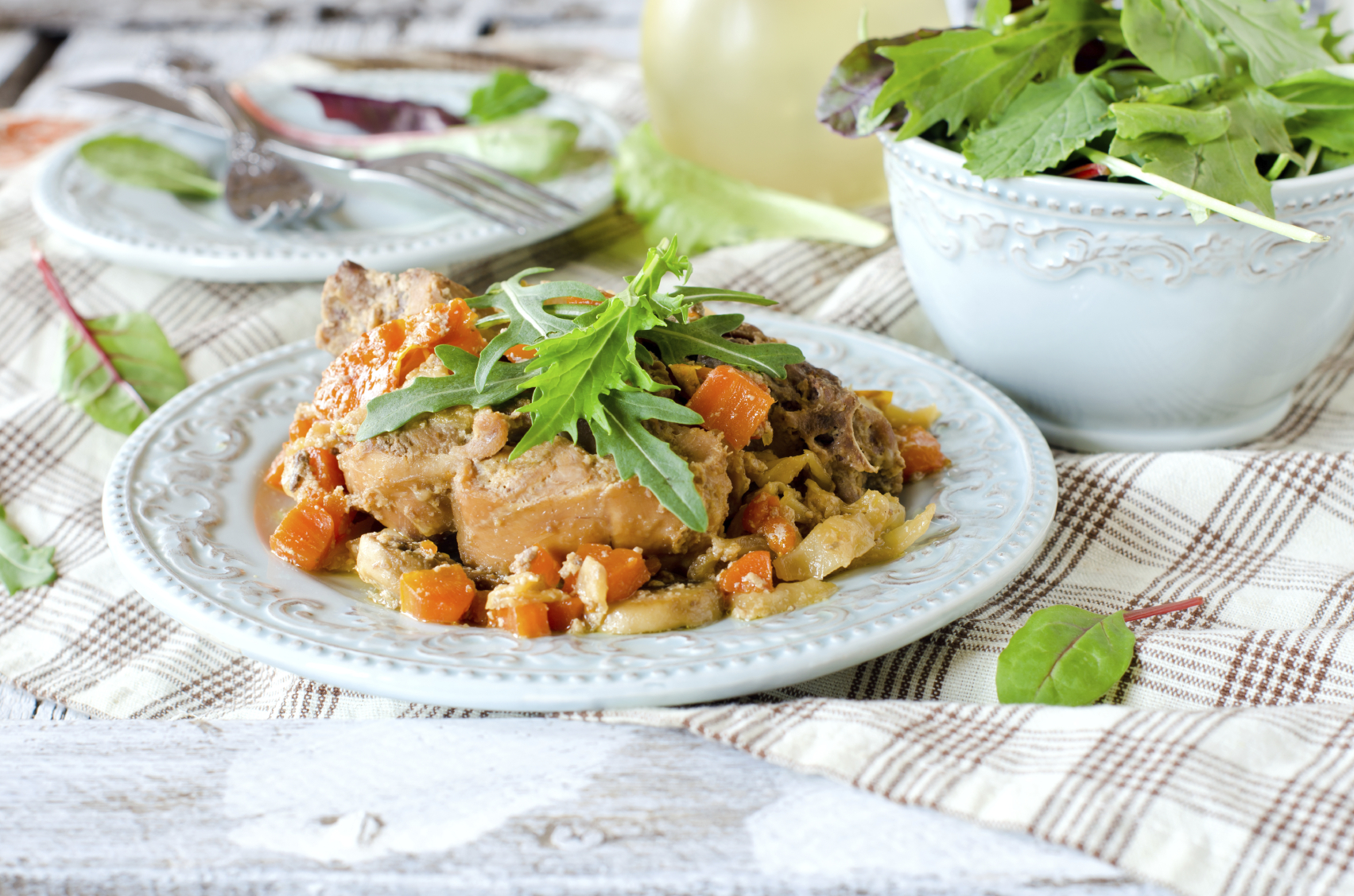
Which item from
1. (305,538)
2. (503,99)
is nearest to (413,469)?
(305,538)

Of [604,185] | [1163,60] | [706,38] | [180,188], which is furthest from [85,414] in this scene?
[1163,60]

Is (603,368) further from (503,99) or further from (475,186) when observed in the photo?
(503,99)

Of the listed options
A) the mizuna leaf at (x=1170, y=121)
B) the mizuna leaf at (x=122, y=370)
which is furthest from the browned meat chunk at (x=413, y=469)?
the mizuna leaf at (x=1170, y=121)

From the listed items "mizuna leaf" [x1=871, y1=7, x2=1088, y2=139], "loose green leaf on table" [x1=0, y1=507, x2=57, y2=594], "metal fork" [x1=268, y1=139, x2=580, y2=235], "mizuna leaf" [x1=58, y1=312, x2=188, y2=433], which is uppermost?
"mizuna leaf" [x1=871, y1=7, x2=1088, y2=139]

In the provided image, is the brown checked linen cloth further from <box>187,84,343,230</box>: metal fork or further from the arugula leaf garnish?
the arugula leaf garnish

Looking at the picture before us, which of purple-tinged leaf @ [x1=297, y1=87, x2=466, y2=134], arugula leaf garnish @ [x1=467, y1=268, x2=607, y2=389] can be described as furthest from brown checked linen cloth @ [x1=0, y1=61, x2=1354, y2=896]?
purple-tinged leaf @ [x1=297, y1=87, x2=466, y2=134]
